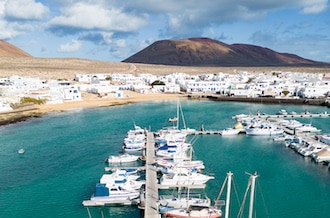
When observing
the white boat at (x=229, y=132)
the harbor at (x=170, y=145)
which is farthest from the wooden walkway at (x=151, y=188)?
the white boat at (x=229, y=132)

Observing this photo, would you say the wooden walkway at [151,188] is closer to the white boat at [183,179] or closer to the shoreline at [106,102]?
the white boat at [183,179]

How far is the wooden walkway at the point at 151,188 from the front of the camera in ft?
69.6

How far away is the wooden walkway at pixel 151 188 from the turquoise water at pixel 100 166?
127 centimetres

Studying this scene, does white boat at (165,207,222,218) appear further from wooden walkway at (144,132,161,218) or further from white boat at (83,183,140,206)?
white boat at (83,183,140,206)

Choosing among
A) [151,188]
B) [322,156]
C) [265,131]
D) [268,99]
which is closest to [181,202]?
[151,188]

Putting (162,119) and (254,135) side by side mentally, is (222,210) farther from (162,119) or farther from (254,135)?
(162,119)

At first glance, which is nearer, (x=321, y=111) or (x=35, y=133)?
(x=35, y=133)

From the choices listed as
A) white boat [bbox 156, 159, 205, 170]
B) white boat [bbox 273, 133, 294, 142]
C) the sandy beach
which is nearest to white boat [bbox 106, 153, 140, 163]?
white boat [bbox 156, 159, 205, 170]

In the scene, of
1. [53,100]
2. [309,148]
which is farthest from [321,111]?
[53,100]

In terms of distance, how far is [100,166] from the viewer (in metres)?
32.0

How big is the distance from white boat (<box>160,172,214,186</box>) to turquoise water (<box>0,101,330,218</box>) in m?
1.09

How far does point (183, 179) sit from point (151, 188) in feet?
9.77

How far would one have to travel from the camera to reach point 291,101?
72.1m

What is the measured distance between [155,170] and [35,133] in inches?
1008
